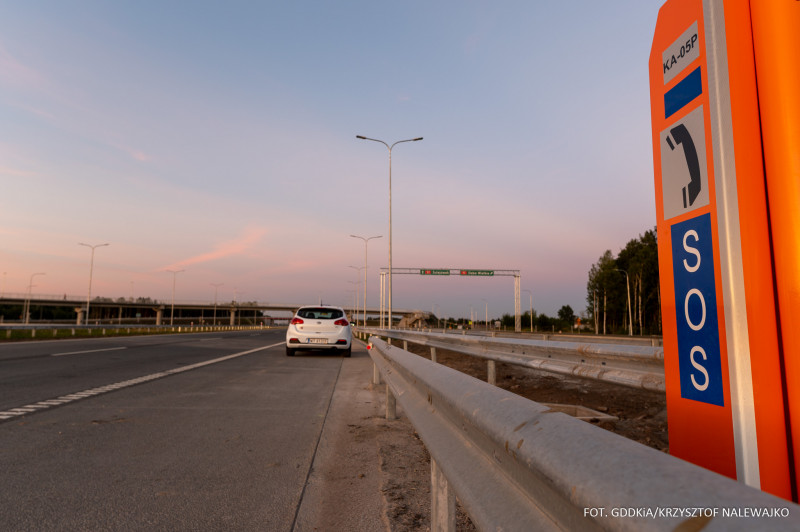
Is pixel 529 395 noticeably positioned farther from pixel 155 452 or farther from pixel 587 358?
pixel 155 452

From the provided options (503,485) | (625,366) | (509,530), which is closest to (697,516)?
(509,530)

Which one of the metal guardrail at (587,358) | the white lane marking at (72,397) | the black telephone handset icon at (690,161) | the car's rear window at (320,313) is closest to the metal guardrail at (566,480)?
the black telephone handset icon at (690,161)

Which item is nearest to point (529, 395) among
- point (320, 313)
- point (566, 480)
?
point (566, 480)

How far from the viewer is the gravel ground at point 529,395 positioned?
2900 millimetres

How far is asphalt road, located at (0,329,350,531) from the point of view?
2.82m

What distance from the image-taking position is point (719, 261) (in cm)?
128

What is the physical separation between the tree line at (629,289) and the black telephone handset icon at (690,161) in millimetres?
60223

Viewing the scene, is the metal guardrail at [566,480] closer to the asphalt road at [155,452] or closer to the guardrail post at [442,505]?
the guardrail post at [442,505]

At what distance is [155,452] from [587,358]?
12.3 ft

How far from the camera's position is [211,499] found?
121 inches

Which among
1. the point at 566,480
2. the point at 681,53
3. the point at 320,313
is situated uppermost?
the point at 681,53

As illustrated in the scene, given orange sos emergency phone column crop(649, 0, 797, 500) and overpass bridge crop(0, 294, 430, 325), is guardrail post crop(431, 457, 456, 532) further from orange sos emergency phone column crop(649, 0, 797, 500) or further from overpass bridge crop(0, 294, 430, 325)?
overpass bridge crop(0, 294, 430, 325)

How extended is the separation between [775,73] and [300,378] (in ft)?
30.3

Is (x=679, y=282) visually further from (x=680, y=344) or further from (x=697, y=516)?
(x=697, y=516)
